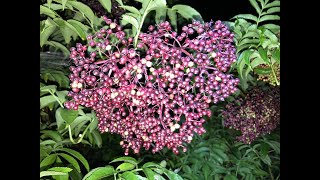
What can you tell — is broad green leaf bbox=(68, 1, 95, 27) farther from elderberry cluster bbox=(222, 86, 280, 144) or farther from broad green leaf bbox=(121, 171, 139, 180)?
elderberry cluster bbox=(222, 86, 280, 144)

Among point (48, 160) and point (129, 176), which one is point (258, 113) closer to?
point (129, 176)

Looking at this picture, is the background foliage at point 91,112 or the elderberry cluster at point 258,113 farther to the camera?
the elderberry cluster at point 258,113

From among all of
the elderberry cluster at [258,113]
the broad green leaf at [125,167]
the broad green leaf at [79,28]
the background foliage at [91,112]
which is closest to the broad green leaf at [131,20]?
the background foliage at [91,112]

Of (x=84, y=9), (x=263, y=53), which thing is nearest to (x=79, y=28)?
(x=84, y=9)

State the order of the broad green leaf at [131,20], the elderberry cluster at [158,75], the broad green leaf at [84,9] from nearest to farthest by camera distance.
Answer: the elderberry cluster at [158,75] < the broad green leaf at [131,20] < the broad green leaf at [84,9]

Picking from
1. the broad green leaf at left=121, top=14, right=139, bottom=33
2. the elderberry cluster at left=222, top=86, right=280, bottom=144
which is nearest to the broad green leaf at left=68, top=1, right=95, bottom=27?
the broad green leaf at left=121, top=14, right=139, bottom=33

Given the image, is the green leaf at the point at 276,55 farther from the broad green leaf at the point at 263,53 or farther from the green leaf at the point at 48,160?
the green leaf at the point at 48,160

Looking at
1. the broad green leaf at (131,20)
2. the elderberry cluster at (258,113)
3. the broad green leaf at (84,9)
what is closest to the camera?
the broad green leaf at (131,20)

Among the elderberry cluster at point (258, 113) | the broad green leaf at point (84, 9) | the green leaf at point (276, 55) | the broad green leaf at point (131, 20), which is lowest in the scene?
the elderberry cluster at point (258, 113)

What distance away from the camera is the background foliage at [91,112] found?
1071 mm

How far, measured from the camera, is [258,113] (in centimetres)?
179

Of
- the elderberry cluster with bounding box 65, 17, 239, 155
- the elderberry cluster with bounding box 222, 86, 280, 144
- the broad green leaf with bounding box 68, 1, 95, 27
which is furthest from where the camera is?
the elderberry cluster with bounding box 222, 86, 280, 144

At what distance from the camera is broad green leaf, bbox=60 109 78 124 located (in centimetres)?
105

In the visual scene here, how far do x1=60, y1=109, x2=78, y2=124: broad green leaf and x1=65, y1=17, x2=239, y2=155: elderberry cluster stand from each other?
1.9 inches
